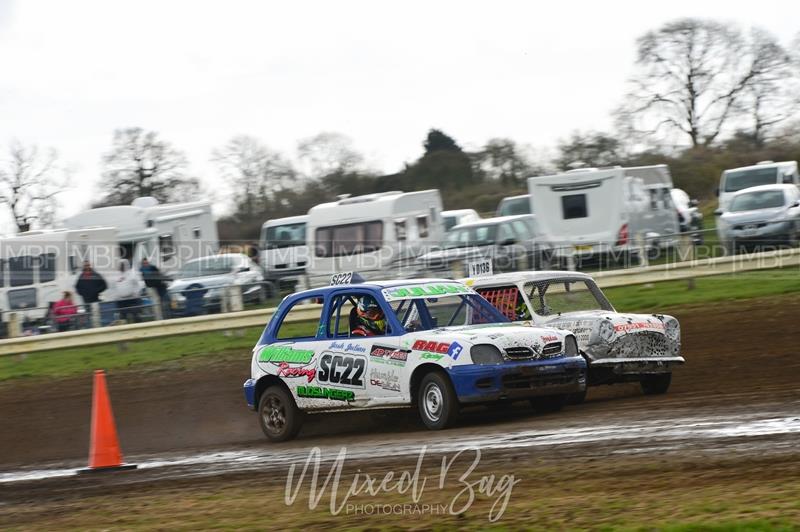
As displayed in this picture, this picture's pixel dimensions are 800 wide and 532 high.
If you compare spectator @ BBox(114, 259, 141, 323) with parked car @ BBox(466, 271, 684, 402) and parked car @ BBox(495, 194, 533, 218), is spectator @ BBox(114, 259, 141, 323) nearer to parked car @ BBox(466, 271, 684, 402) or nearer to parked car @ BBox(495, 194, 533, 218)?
parked car @ BBox(495, 194, 533, 218)

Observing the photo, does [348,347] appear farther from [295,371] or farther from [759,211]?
[759,211]

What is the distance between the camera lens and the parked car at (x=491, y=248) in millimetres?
21164

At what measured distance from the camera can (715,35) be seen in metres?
49.2

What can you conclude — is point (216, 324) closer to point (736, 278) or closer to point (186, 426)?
point (186, 426)

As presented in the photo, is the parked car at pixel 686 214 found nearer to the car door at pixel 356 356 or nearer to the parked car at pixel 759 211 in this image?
the parked car at pixel 759 211

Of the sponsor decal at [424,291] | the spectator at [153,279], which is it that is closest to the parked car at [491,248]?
the spectator at [153,279]

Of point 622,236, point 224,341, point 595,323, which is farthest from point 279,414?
point 622,236

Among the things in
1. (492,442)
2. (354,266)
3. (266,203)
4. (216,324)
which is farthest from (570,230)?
(266,203)

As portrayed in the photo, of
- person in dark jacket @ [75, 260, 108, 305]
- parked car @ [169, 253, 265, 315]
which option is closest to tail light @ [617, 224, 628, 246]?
parked car @ [169, 253, 265, 315]

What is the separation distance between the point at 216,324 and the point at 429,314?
32.9 ft

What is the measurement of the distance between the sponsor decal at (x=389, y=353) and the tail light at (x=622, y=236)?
46.5 feet

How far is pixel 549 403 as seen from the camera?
445 inches

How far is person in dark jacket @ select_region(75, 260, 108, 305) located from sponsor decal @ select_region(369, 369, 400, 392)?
12885 millimetres

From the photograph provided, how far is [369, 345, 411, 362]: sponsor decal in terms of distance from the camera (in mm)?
A: 10461
